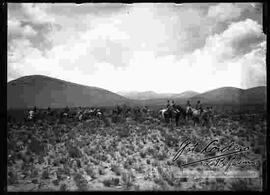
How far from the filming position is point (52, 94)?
25.6 feet

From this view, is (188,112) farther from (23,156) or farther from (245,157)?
(23,156)

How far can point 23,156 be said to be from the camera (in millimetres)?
7238

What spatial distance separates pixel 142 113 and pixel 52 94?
8.84 ft

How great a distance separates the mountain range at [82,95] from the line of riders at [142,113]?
0.56 ft

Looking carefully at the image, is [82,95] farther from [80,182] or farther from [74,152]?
[80,182]

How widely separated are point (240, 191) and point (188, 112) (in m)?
2.52

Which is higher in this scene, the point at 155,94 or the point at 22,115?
the point at 155,94

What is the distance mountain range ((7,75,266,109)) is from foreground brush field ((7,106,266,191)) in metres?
0.52

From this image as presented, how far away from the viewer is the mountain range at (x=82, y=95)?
7.38 metres

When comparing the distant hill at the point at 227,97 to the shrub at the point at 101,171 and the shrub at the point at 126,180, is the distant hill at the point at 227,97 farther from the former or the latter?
the shrub at the point at 101,171

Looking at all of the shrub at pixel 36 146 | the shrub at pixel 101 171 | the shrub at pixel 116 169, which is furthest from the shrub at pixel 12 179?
the shrub at pixel 116 169

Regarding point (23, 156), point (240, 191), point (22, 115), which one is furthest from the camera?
point (22, 115)

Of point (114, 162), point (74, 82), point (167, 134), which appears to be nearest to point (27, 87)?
point (74, 82)

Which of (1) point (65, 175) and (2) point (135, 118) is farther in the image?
(2) point (135, 118)
